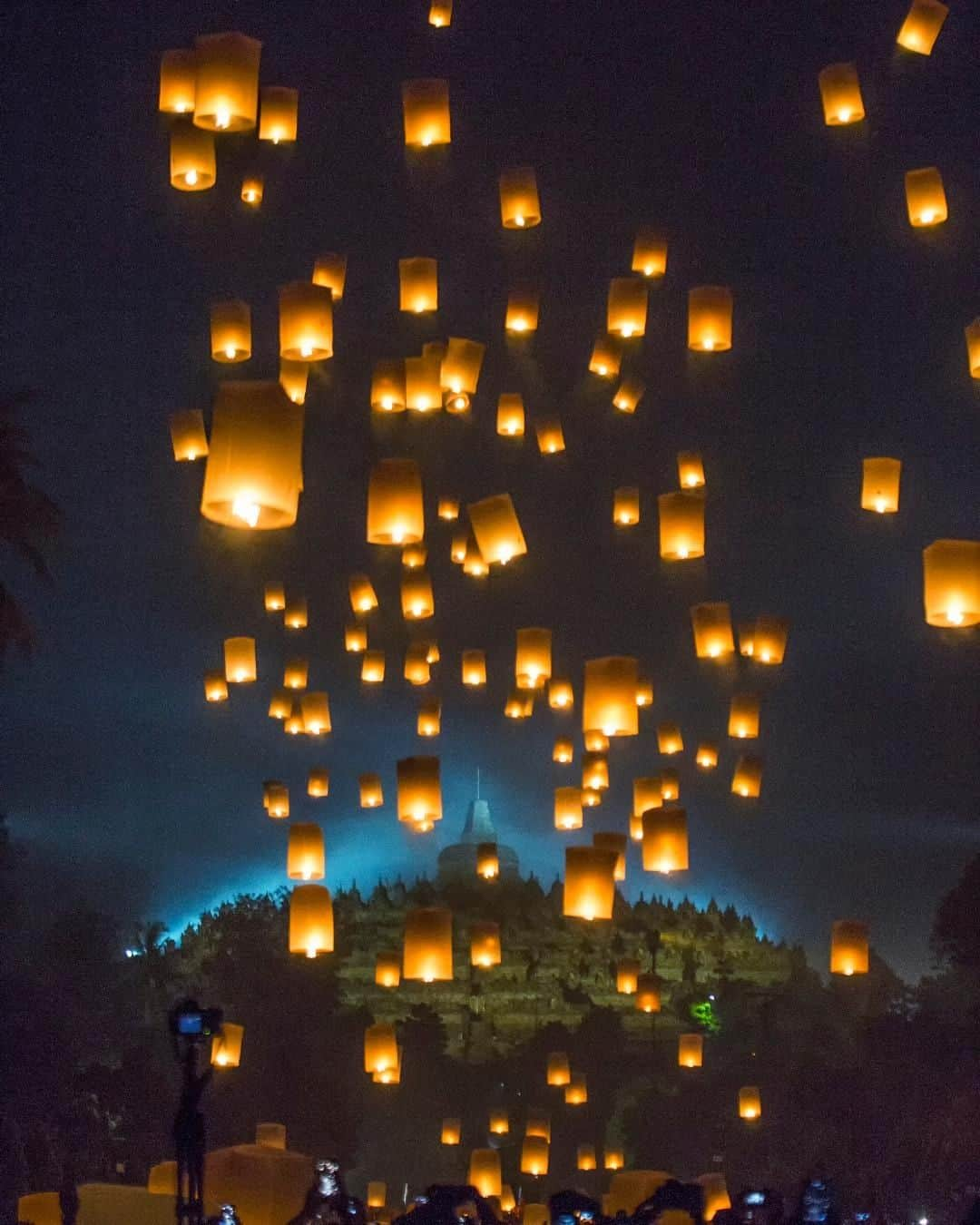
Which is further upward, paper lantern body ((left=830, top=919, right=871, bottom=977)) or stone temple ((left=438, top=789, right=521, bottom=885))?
stone temple ((left=438, top=789, right=521, bottom=885))

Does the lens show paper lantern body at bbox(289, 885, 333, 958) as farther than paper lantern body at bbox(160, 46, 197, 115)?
Yes

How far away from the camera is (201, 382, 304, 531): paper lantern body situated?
4043 millimetres

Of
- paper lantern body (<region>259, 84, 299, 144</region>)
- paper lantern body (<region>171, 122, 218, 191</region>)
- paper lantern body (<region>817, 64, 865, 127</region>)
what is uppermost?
paper lantern body (<region>259, 84, 299, 144</region>)

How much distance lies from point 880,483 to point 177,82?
166 inches

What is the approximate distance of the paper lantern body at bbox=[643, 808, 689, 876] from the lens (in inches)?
375

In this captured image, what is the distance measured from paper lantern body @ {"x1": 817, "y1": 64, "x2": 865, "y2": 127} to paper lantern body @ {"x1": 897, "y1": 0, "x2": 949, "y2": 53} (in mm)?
334

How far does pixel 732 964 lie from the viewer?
1736 centimetres

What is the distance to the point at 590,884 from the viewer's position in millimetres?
9203

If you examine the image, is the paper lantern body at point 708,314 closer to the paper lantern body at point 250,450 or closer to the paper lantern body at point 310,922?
the paper lantern body at point 310,922

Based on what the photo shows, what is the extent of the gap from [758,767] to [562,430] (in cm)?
284

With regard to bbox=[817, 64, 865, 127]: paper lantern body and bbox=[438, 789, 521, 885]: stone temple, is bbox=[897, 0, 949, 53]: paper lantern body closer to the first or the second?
bbox=[817, 64, 865, 127]: paper lantern body

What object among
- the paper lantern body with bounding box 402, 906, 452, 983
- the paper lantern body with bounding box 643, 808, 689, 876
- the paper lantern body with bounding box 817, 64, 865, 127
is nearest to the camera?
the paper lantern body with bounding box 817, 64, 865, 127

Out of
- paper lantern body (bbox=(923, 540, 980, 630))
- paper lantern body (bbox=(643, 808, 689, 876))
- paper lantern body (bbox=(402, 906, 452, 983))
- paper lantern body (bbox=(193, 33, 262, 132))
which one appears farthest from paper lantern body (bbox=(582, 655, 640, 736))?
paper lantern body (bbox=(193, 33, 262, 132))

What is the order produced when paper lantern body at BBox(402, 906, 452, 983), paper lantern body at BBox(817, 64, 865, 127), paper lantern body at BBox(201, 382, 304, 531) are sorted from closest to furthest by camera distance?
paper lantern body at BBox(201, 382, 304, 531) < paper lantern body at BBox(817, 64, 865, 127) < paper lantern body at BBox(402, 906, 452, 983)
